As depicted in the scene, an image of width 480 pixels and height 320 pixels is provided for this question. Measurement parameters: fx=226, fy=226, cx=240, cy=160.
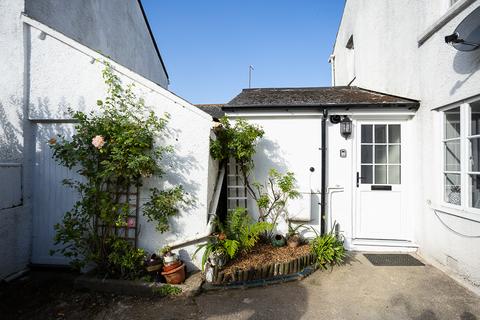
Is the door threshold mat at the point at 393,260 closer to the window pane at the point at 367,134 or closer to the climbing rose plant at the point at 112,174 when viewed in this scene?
the window pane at the point at 367,134

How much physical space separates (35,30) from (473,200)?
9.07 meters

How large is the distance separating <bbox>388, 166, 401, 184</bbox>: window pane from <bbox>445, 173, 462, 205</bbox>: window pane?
96 cm

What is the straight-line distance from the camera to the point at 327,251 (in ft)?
15.7

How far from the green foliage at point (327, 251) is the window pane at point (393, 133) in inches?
112

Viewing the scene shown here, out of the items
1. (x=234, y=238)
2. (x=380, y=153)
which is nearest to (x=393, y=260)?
(x=380, y=153)

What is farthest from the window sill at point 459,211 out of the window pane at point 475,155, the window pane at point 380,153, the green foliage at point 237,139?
the green foliage at point 237,139

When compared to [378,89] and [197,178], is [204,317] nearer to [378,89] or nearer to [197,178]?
[197,178]

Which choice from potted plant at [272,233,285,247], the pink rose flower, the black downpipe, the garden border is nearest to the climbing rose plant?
the pink rose flower

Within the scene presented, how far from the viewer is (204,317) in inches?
134

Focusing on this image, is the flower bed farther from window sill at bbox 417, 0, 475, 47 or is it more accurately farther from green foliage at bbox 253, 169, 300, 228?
window sill at bbox 417, 0, 475, 47

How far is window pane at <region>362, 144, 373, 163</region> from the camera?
18.3 feet

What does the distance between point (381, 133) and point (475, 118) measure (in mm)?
1704

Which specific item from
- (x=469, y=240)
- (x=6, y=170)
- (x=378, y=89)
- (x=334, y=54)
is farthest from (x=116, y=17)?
(x=469, y=240)

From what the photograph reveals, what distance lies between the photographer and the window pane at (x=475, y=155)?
3965 mm
